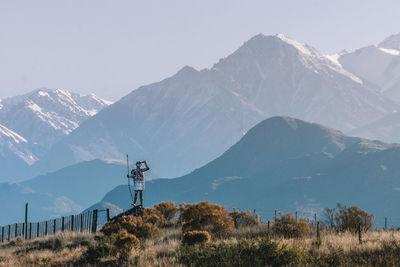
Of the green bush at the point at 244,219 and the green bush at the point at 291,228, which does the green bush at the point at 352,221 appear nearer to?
the green bush at the point at 291,228

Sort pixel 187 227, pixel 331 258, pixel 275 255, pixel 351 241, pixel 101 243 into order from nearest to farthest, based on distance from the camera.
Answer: pixel 331 258 < pixel 275 255 < pixel 351 241 < pixel 101 243 < pixel 187 227

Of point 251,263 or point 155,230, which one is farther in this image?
point 155,230

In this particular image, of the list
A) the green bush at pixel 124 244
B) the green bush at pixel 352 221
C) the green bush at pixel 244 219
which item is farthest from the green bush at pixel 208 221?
the green bush at pixel 244 219

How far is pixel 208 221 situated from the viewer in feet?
94.7

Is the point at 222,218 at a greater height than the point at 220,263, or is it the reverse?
the point at 222,218

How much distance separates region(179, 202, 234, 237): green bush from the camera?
28.2m

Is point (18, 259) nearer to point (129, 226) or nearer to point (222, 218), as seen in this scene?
point (129, 226)

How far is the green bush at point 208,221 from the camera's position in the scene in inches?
1112

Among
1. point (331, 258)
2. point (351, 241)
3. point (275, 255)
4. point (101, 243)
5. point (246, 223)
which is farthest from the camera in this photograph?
point (246, 223)

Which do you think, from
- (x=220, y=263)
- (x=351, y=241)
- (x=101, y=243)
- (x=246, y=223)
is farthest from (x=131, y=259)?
(x=246, y=223)

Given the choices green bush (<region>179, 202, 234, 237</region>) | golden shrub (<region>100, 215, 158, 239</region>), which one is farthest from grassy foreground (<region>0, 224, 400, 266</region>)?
green bush (<region>179, 202, 234, 237</region>)

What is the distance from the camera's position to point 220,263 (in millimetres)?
18234

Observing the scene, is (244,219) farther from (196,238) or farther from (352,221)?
(196,238)

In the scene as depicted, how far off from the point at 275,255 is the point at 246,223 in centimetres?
1625
